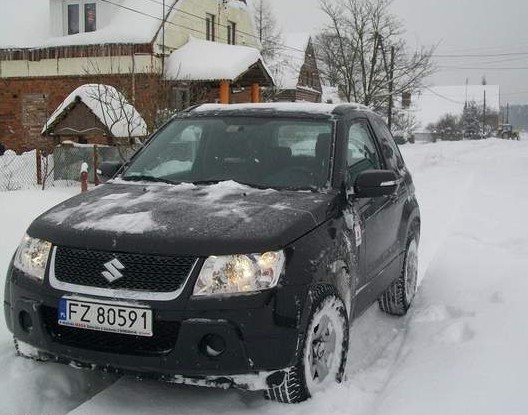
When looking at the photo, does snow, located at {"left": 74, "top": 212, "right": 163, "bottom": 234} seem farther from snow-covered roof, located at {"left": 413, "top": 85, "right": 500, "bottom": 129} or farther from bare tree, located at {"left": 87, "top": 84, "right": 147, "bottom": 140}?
snow-covered roof, located at {"left": 413, "top": 85, "right": 500, "bottom": 129}

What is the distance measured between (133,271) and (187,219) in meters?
0.40

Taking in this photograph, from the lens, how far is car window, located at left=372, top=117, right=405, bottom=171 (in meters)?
5.27

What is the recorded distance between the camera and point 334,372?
362 cm

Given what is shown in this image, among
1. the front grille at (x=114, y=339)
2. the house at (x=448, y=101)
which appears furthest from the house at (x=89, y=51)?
the house at (x=448, y=101)

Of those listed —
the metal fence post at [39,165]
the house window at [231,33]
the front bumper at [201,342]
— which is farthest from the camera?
the house window at [231,33]

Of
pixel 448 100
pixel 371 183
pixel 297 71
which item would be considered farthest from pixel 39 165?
pixel 448 100

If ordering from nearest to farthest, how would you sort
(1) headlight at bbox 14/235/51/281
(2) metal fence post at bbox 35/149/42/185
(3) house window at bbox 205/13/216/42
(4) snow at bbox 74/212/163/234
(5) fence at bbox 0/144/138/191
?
(4) snow at bbox 74/212/163/234
(1) headlight at bbox 14/235/51/281
(5) fence at bbox 0/144/138/191
(2) metal fence post at bbox 35/149/42/185
(3) house window at bbox 205/13/216/42

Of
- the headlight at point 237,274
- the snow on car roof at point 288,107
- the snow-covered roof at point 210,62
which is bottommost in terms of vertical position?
the headlight at point 237,274

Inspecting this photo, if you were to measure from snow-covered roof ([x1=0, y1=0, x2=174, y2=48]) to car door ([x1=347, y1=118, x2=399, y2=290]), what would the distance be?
2026 centimetres

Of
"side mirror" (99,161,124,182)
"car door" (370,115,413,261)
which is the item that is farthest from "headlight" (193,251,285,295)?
"car door" (370,115,413,261)

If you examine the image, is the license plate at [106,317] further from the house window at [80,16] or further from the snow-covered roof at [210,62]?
the house window at [80,16]

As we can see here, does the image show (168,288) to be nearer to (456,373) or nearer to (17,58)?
(456,373)

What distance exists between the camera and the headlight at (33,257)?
3.33 meters

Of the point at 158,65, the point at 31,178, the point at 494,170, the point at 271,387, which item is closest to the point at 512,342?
the point at 271,387
